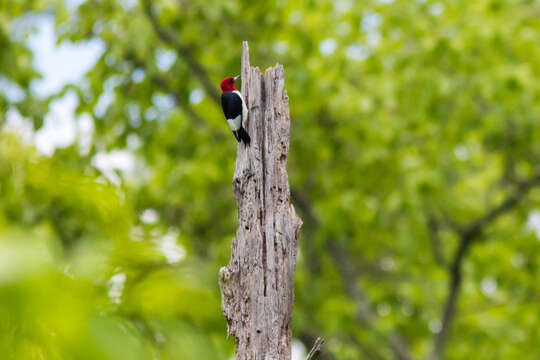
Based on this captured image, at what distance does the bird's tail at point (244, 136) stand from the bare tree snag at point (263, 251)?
24 mm

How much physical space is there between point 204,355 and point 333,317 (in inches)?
373

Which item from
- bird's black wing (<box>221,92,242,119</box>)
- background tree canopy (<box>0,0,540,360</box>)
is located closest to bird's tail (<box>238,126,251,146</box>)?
bird's black wing (<box>221,92,242,119</box>)

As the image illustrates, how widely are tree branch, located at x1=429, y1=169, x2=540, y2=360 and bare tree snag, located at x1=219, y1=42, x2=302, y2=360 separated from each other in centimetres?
707

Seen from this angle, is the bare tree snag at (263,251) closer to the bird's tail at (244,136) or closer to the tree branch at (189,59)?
the bird's tail at (244,136)

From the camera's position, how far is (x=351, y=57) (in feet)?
34.4

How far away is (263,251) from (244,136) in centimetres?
65

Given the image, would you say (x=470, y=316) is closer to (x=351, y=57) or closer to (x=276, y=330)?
(x=351, y=57)

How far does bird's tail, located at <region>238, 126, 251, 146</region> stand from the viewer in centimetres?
320

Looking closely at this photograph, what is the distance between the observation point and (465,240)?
9.55 metres

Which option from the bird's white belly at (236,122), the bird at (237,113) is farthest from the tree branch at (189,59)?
the bird's white belly at (236,122)

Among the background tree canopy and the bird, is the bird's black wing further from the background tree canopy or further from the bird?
the background tree canopy

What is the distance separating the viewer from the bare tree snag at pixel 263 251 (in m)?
2.83

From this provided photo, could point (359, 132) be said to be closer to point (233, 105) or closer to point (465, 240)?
point (465, 240)

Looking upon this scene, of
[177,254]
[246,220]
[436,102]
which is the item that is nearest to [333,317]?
[436,102]
